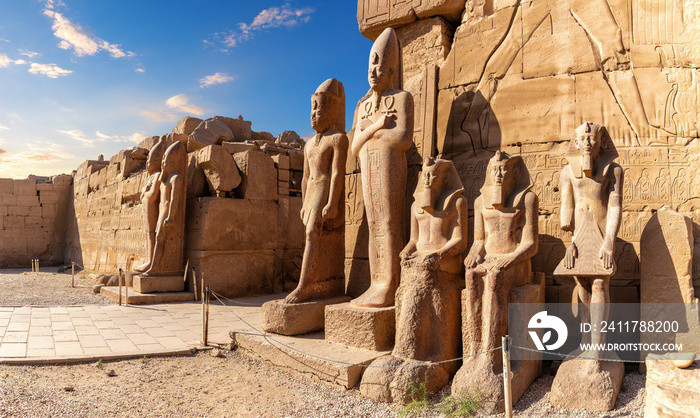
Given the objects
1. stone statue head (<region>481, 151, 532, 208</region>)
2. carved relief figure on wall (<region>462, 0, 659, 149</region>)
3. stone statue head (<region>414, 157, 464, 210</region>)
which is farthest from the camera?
carved relief figure on wall (<region>462, 0, 659, 149</region>)

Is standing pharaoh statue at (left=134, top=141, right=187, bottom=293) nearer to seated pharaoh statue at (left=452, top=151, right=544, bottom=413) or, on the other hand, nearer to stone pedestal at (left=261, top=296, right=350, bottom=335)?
stone pedestal at (left=261, top=296, right=350, bottom=335)

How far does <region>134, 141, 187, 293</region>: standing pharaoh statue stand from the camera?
321 inches

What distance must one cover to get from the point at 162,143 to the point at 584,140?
784 centimetres

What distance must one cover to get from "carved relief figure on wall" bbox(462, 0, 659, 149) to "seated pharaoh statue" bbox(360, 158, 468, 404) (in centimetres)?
152

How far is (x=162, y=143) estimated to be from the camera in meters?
9.29

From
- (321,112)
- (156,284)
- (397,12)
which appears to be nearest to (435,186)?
(321,112)

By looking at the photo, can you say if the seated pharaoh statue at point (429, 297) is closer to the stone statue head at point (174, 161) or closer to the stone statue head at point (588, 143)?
the stone statue head at point (588, 143)

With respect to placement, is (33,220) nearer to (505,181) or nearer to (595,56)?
(505,181)

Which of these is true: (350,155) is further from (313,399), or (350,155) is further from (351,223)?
(313,399)

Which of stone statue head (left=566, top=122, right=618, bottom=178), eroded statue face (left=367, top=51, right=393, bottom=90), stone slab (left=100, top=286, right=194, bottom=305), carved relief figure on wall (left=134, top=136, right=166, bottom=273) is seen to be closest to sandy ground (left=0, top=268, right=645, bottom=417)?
stone statue head (left=566, top=122, right=618, bottom=178)

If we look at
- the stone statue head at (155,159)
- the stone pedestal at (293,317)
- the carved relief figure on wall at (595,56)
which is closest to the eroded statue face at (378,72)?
the carved relief figure on wall at (595,56)

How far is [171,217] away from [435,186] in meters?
5.55

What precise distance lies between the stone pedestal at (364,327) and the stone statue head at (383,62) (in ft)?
7.18

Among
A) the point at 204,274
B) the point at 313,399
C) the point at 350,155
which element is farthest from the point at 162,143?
the point at 313,399
